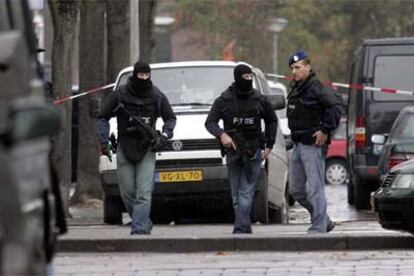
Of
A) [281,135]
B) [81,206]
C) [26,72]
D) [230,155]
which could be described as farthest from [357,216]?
[26,72]

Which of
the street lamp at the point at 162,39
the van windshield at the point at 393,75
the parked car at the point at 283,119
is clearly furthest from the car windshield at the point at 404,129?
the street lamp at the point at 162,39

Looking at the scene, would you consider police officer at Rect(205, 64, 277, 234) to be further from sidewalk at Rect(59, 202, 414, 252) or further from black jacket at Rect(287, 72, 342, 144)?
sidewalk at Rect(59, 202, 414, 252)

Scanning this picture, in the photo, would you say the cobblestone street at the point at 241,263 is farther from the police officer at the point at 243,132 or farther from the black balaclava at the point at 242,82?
the black balaclava at the point at 242,82

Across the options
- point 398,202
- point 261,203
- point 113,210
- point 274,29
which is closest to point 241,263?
point 398,202

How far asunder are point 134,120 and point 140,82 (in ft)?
1.26

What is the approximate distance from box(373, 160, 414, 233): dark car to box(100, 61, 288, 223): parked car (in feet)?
7.31

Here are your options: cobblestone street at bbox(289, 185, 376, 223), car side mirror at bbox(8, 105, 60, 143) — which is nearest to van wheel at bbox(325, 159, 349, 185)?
cobblestone street at bbox(289, 185, 376, 223)

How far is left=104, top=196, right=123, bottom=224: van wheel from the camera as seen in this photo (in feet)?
54.9

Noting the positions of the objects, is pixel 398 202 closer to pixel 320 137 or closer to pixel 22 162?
pixel 320 137

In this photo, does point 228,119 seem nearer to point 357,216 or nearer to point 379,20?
point 357,216

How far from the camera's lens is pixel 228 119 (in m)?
14.3

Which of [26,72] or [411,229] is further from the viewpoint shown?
[411,229]

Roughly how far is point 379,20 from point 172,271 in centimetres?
4813

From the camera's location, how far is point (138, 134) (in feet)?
46.5
